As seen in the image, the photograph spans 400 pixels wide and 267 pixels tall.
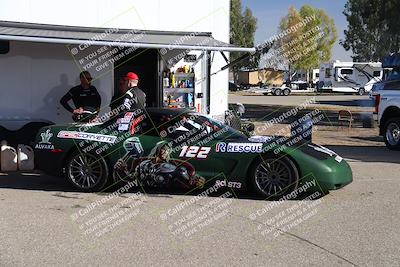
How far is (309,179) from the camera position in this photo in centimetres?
668

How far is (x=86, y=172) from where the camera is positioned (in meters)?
7.36

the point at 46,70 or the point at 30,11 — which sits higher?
the point at 30,11

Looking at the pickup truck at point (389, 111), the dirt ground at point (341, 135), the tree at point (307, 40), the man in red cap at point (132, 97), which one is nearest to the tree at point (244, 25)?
the tree at point (307, 40)

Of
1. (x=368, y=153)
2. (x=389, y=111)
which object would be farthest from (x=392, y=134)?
(x=368, y=153)

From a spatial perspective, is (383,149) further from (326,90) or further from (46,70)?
(326,90)

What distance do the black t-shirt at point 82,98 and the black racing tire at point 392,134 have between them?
681 cm

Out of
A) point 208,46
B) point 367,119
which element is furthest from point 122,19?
point 367,119

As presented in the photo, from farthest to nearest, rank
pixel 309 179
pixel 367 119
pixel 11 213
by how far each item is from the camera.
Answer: pixel 367 119 < pixel 309 179 < pixel 11 213

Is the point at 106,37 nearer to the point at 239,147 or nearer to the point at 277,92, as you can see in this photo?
the point at 239,147

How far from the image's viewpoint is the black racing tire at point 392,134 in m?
12.4

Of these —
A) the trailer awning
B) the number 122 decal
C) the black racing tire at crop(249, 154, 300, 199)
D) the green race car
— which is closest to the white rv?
the trailer awning

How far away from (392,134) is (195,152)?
23.8 feet

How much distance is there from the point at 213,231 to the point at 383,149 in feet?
27.0

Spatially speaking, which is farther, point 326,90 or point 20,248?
point 326,90
